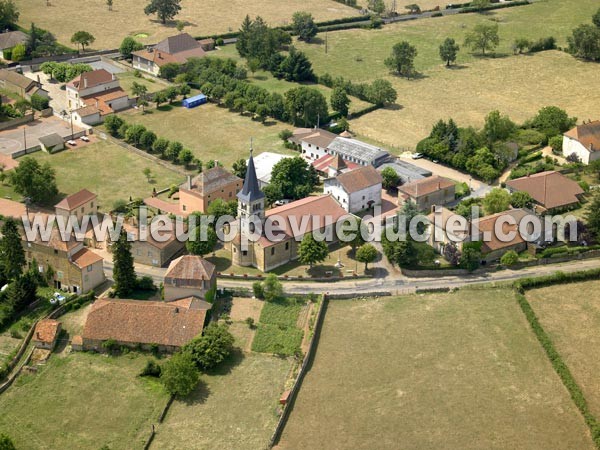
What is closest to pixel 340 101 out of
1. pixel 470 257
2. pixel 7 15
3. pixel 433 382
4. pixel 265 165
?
pixel 265 165

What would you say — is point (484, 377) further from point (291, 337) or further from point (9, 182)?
point (9, 182)

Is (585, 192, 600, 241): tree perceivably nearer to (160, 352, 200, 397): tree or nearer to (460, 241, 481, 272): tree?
(460, 241, 481, 272): tree

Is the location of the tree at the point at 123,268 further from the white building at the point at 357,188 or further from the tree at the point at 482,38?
the tree at the point at 482,38

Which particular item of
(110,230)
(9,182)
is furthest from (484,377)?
(9,182)

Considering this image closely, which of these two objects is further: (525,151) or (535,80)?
(535,80)

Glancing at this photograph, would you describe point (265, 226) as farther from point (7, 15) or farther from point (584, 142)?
point (7, 15)

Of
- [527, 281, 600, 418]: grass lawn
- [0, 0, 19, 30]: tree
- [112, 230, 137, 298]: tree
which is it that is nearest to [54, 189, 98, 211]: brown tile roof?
[112, 230, 137, 298]: tree
